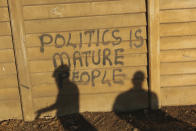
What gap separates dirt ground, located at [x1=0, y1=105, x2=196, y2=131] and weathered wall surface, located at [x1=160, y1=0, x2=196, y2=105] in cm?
26

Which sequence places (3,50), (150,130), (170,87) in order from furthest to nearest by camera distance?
1. (170,87)
2. (3,50)
3. (150,130)

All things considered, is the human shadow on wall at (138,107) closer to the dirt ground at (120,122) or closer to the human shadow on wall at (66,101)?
the dirt ground at (120,122)

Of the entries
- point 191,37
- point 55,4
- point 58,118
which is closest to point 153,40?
point 191,37

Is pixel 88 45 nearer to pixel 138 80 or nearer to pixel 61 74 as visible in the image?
pixel 61 74

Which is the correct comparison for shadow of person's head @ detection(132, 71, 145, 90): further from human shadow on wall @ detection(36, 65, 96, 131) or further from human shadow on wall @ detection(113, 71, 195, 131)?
human shadow on wall @ detection(36, 65, 96, 131)

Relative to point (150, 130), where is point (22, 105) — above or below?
above

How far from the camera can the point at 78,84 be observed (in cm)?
413

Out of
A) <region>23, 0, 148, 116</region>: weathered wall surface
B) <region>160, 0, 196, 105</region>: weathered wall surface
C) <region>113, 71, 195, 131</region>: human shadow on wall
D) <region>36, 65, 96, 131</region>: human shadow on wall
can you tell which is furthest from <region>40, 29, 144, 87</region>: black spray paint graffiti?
<region>160, 0, 196, 105</region>: weathered wall surface

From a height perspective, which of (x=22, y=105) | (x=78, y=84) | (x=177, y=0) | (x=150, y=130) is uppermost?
(x=177, y=0)

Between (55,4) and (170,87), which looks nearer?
(55,4)

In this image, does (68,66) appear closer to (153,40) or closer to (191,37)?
(153,40)

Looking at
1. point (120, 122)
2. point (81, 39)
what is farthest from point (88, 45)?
point (120, 122)

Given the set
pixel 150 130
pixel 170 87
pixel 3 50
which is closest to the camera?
pixel 150 130

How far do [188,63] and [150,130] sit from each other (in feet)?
4.37
